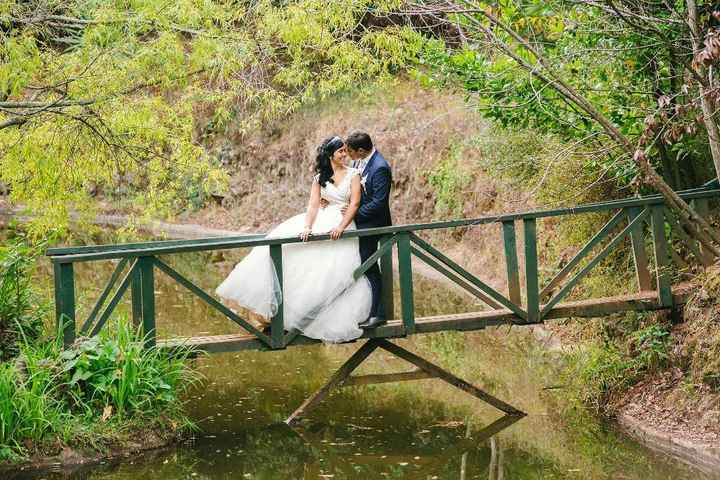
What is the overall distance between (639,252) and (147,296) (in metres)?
4.94

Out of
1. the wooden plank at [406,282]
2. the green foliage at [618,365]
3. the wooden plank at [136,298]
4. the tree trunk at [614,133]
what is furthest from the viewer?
the green foliage at [618,365]

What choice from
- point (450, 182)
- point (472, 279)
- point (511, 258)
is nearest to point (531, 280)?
point (511, 258)

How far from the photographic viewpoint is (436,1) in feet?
30.5

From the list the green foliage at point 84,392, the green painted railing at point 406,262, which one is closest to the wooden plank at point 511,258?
the green painted railing at point 406,262

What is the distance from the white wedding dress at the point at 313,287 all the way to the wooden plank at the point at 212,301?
0.20 m

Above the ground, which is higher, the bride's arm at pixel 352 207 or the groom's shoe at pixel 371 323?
the bride's arm at pixel 352 207

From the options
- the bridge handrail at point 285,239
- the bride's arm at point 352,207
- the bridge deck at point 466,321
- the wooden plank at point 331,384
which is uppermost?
the bride's arm at point 352,207

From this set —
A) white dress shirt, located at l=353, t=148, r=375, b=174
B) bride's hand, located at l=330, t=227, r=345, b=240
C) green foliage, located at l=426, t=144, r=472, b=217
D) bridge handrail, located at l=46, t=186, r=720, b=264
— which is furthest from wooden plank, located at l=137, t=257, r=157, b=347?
green foliage, located at l=426, t=144, r=472, b=217

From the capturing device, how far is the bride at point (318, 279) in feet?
29.3

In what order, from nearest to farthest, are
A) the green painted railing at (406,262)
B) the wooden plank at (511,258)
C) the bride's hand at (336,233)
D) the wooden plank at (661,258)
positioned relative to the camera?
the green painted railing at (406,262)
the bride's hand at (336,233)
the wooden plank at (511,258)
the wooden plank at (661,258)

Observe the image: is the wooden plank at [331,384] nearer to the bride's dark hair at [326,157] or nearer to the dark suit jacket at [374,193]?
the dark suit jacket at [374,193]

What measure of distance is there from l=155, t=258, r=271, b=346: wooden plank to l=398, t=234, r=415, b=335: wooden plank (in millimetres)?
1368

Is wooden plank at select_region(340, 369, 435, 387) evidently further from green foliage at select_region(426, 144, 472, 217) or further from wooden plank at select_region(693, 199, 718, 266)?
green foliage at select_region(426, 144, 472, 217)

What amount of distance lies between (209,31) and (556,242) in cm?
591
